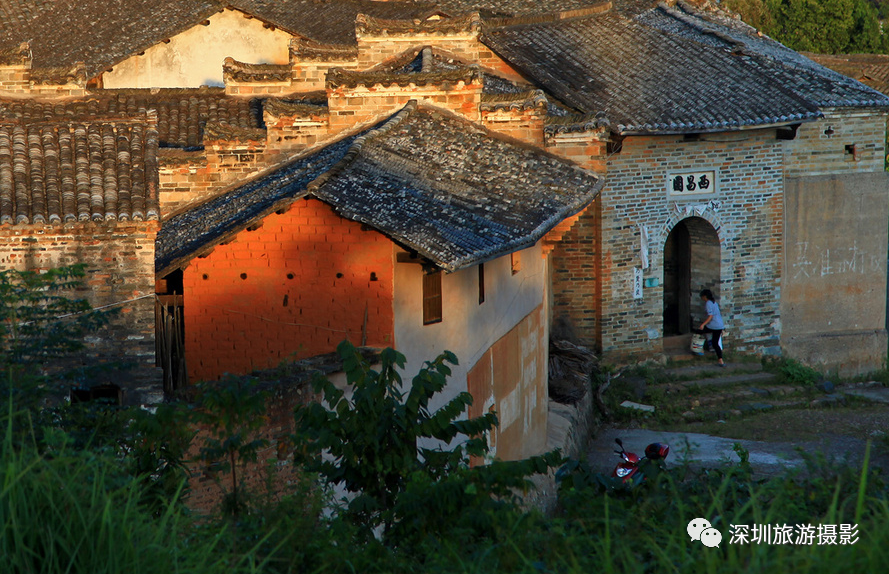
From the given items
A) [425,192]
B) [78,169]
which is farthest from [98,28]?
[425,192]

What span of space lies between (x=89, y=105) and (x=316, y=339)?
6689 millimetres

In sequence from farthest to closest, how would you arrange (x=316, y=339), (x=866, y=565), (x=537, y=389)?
1. (x=537, y=389)
2. (x=316, y=339)
3. (x=866, y=565)

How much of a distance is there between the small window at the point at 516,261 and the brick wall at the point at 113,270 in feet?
15.7

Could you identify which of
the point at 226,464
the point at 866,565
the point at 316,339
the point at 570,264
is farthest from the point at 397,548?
the point at 570,264

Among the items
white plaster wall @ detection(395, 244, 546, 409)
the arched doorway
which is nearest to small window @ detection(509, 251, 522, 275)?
white plaster wall @ detection(395, 244, 546, 409)

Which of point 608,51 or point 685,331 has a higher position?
point 608,51

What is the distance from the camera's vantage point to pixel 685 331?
65.7ft

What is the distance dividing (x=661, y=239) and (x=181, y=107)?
8160mm

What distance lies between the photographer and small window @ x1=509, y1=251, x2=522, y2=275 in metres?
12.6

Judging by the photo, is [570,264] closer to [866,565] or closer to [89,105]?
[89,105]

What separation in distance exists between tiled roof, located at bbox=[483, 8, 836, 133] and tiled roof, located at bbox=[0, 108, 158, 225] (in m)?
8.91

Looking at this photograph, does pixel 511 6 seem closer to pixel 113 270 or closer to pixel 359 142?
pixel 359 142

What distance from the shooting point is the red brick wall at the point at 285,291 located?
9.88m

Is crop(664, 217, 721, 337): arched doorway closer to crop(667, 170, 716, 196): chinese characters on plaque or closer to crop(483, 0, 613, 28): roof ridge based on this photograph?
crop(667, 170, 716, 196): chinese characters on plaque
